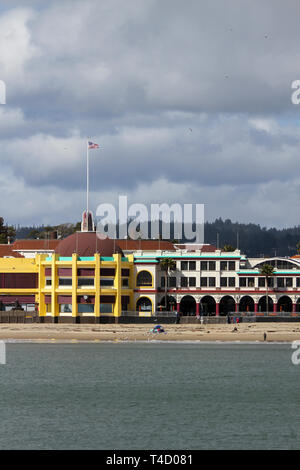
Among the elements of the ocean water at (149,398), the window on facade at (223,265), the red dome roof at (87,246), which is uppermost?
the red dome roof at (87,246)

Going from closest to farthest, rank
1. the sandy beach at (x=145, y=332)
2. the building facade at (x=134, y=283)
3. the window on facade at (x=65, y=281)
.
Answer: the sandy beach at (x=145, y=332), the building facade at (x=134, y=283), the window on facade at (x=65, y=281)

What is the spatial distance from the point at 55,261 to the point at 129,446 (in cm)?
7322

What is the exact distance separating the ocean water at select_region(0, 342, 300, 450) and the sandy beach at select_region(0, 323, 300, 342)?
2.19 metres

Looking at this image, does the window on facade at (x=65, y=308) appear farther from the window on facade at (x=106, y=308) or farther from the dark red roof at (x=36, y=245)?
the dark red roof at (x=36, y=245)

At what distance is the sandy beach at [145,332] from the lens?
117625 mm

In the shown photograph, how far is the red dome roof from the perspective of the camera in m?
130

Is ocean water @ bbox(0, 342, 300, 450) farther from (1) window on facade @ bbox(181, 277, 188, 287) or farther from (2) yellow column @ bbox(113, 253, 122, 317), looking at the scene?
(1) window on facade @ bbox(181, 277, 188, 287)

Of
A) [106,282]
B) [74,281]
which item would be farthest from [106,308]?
[74,281]

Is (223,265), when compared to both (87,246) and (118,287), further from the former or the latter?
(87,246)

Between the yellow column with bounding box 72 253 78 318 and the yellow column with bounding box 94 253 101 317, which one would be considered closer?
the yellow column with bounding box 72 253 78 318

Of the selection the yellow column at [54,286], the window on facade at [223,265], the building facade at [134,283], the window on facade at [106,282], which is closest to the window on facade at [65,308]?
the building facade at [134,283]

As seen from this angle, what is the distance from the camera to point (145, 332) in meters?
122

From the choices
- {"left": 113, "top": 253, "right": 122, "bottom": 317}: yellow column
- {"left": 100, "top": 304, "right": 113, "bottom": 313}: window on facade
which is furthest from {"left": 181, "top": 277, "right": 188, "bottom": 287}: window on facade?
{"left": 100, "top": 304, "right": 113, "bottom": 313}: window on facade

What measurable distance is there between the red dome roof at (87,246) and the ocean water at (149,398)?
1877 centimetres
